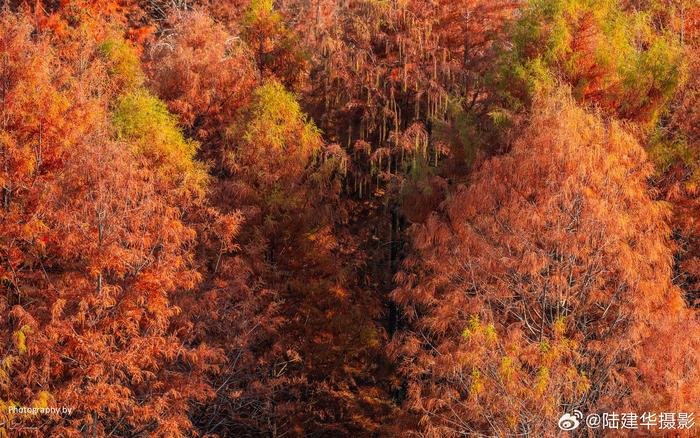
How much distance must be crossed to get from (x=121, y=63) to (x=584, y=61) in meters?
10.3

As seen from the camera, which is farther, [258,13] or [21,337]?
[258,13]

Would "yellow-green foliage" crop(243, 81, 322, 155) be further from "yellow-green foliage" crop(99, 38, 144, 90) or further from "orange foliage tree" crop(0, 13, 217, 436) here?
"orange foliage tree" crop(0, 13, 217, 436)

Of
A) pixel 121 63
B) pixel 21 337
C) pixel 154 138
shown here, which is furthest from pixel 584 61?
pixel 21 337

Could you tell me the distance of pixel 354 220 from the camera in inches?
813

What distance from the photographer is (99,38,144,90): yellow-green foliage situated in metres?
19.4

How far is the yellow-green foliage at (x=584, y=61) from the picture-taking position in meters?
16.0

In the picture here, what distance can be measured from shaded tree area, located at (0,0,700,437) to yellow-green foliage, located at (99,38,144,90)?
0.07m

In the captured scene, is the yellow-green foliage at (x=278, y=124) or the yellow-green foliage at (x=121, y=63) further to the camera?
the yellow-green foliage at (x=121, y=63)

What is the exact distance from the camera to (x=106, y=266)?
12758mm

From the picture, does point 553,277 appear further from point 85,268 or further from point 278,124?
point 278,124

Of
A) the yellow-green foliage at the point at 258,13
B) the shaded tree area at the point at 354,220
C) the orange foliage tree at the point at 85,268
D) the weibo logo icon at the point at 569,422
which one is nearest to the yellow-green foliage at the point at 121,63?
the shaded tree area at the point at 354,220

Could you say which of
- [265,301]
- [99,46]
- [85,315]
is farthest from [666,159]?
[99,46]

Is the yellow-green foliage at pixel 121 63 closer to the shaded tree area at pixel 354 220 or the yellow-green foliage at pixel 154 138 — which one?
the shaded tree area at pixel 354 220

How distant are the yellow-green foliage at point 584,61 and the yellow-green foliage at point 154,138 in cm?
634
